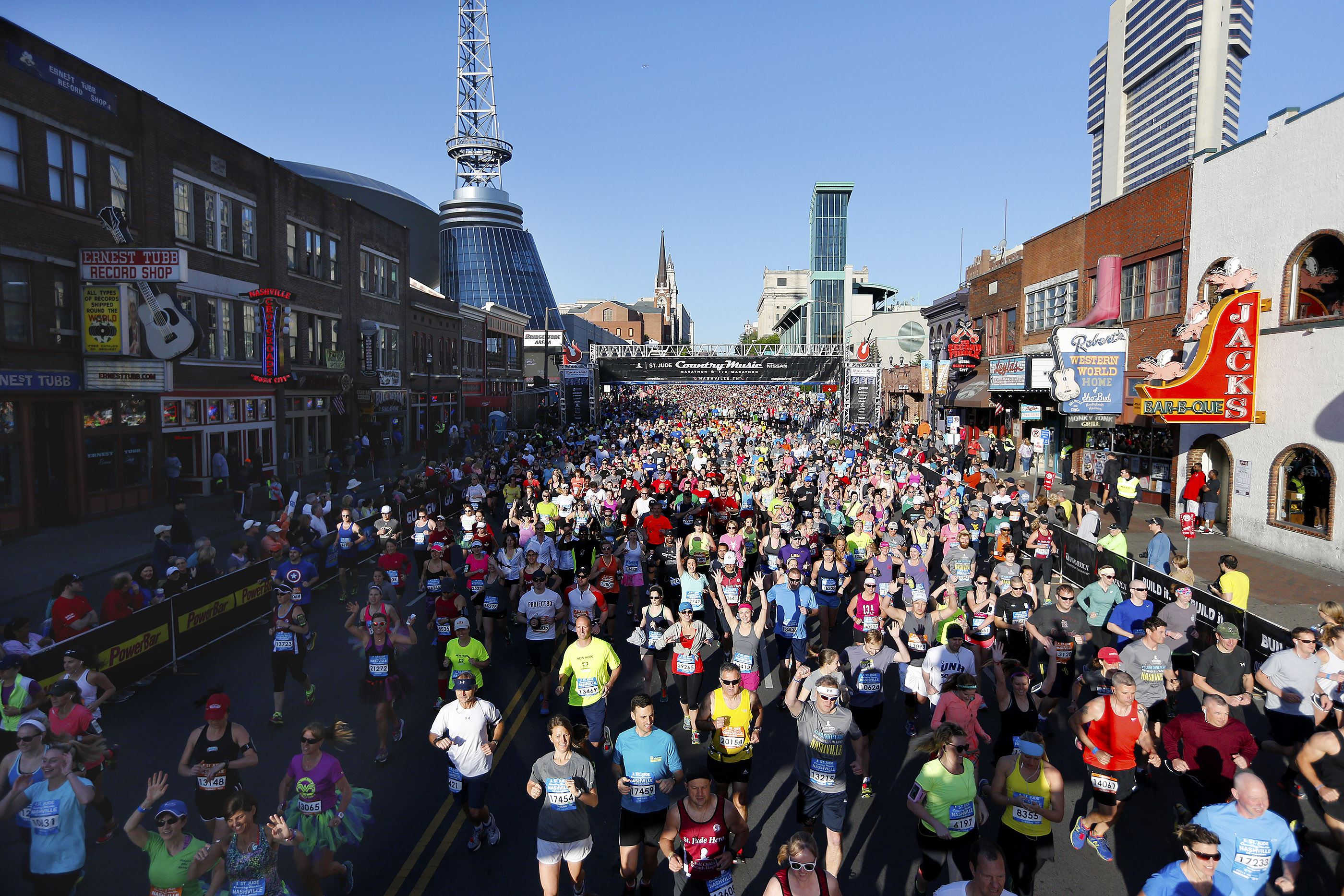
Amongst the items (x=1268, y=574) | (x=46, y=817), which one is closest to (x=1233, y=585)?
(x=1268, y=574)

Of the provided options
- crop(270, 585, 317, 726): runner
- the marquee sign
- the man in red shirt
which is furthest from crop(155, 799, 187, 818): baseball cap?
the marquee sign

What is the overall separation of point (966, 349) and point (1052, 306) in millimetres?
6736

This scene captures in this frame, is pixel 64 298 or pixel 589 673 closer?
pixel 589 673

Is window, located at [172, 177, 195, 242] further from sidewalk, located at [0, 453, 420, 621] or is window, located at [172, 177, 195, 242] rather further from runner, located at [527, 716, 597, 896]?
runner, located at [527, 716, 597, 896]

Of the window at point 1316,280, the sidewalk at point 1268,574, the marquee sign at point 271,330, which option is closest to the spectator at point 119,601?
the sidewalk at point 1268,574

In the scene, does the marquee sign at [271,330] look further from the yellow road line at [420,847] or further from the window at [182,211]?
the yellow road line at [420,847]

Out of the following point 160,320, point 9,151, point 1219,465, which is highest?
point 9,151

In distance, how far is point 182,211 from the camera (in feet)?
78.0

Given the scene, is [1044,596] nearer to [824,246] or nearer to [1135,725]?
[1135,725]

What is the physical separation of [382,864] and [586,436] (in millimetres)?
31139

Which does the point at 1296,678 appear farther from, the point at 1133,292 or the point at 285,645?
the point at 1133,292

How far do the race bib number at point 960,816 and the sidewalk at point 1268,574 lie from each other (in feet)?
33.9

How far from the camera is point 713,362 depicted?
167ft

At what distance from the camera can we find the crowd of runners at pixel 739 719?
5.38 m
